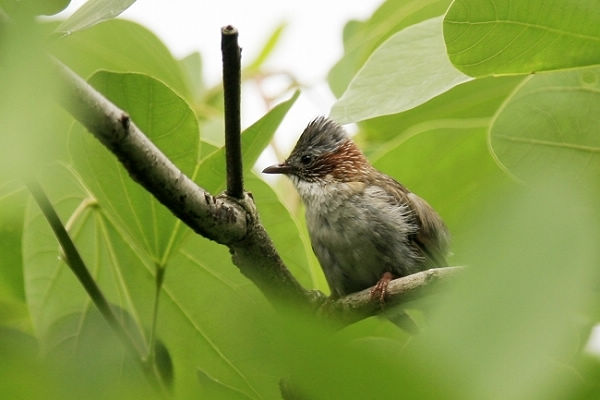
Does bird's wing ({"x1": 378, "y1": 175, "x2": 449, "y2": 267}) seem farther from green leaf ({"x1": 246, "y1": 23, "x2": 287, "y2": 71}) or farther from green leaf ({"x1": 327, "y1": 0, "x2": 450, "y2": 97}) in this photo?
green leaf ({"x1": 246, "y1": 23, "x2": 287, "y2": 71})

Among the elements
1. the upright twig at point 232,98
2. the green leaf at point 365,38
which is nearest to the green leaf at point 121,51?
the green leaf at point 365,38

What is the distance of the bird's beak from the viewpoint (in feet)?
16.0

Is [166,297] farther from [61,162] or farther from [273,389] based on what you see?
[273,389]

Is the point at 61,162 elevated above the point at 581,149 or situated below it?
below

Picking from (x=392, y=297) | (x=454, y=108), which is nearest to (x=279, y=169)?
(x=454, y=108)

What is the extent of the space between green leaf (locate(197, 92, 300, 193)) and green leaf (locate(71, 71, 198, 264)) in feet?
0.18

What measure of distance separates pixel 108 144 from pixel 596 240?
1.23 metres

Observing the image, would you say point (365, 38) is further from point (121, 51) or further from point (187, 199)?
point (187, 199)

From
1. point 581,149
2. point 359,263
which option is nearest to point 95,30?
point 359,263

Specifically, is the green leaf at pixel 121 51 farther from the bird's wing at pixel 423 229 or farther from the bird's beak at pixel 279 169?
the bird's wing at pixel 423 229

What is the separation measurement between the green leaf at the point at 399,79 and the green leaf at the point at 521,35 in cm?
13

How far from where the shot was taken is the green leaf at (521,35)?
77.6 inches

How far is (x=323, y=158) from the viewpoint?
5.32 meters

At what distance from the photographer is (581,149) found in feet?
6.79
